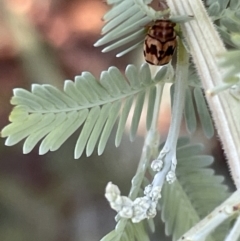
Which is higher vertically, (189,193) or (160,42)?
(160,42)

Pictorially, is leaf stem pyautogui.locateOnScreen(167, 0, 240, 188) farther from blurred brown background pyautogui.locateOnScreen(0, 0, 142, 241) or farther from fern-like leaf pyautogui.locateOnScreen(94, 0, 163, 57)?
blurred brown background pyautogui.locateOnScreen(0, 0, 142, 241)

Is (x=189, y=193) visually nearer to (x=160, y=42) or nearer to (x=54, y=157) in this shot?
(x=160, y=42)

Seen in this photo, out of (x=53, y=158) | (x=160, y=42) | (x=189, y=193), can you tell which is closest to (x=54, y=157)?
(x=53, y=158)

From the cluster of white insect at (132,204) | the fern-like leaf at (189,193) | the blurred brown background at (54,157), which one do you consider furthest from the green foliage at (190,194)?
the blurred brown background at (54,157)

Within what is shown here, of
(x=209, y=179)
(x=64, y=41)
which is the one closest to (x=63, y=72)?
(x=64, y=41)

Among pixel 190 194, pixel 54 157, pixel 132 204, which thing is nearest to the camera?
pixel 132 204

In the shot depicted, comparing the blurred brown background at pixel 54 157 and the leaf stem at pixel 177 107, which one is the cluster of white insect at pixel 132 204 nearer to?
the leaf stem at pixel 177 107

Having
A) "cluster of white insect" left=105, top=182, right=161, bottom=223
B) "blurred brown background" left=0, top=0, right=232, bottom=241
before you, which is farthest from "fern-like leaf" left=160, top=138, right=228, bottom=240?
"blurred brown background" left=0, top=0, right=232, bottom=241
